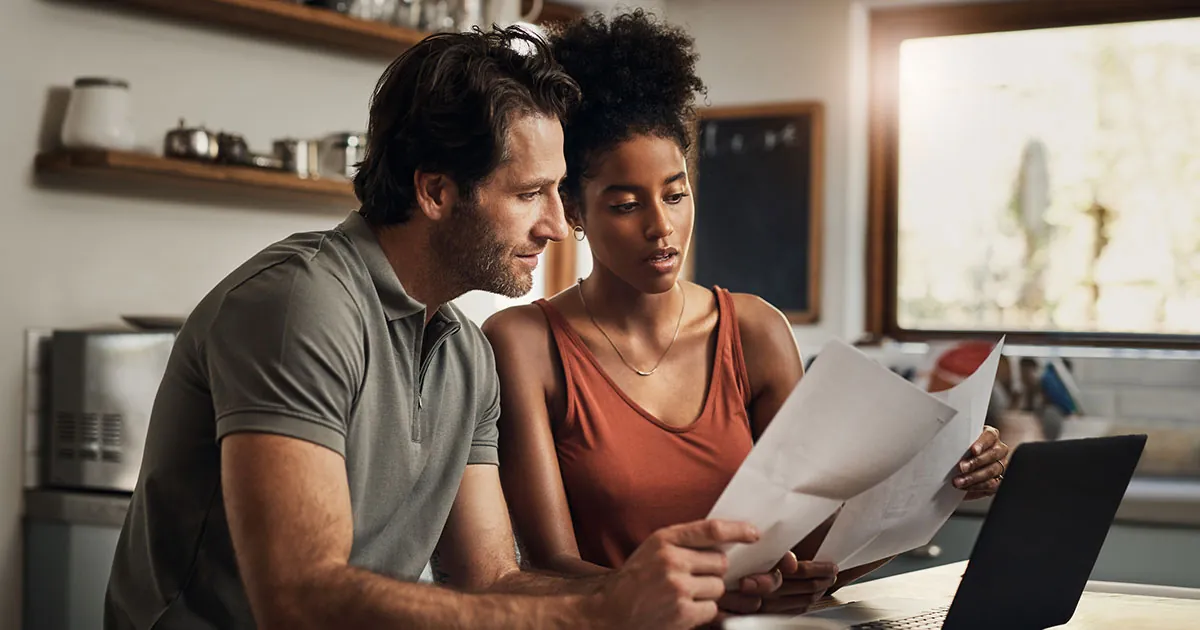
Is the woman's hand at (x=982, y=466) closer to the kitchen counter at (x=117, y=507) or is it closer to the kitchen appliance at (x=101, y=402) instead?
the kitchen counter at (x=117, y=507)

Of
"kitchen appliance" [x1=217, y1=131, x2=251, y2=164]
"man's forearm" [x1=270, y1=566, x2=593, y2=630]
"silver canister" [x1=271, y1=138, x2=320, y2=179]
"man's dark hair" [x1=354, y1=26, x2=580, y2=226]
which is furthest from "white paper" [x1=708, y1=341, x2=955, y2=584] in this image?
"silver canister" [x1=271, y1=138, x2=320, y2=179]

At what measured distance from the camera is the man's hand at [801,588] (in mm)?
1308

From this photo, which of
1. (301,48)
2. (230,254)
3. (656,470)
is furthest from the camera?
(301,48)

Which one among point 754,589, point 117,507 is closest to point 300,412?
point 754,589

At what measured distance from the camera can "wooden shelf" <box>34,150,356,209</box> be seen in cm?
266

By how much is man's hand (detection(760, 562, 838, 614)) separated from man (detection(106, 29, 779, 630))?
0.12m

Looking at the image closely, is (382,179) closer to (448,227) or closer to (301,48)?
(448,227)

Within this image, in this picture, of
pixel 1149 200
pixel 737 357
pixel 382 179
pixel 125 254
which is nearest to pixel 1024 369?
pixel 1149 200

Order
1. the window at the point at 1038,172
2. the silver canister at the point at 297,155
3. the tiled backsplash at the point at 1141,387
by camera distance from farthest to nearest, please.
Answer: the window at the point at 1038,172, the tiled backsplash at the point at 1141,387, the silver canister at the point at 297,155

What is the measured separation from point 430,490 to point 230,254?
1.92 meters

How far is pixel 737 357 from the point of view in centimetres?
170

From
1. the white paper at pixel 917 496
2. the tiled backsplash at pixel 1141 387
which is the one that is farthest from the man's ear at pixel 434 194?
the tiled backsplash at pixel 1141 387

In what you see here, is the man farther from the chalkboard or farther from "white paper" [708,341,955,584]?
the chalkboard

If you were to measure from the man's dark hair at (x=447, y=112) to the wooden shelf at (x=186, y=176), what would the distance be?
145 centimetres
